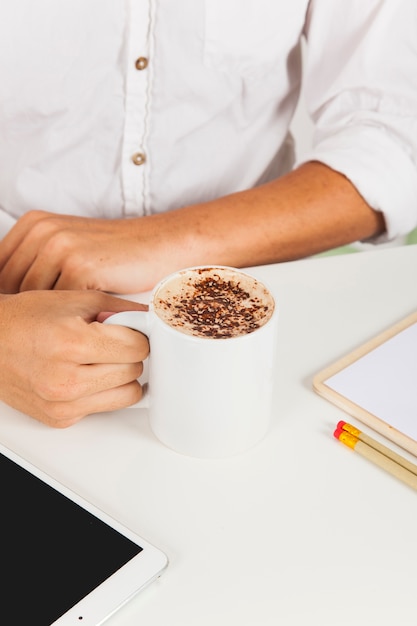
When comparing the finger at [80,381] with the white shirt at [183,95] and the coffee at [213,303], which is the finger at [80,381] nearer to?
the coffee at [213,303]

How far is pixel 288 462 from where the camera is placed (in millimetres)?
579

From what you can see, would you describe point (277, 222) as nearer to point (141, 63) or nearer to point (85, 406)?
point (141, 63)

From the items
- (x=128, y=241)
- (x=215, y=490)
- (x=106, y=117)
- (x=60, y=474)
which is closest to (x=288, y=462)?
(x=215, y=490)

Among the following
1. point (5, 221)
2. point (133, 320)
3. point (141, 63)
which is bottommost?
point (5, 221)

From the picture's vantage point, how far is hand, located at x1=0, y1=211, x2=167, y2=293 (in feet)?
2.49

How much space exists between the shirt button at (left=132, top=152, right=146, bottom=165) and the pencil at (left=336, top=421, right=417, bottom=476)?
0.51 meters

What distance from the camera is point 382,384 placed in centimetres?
65

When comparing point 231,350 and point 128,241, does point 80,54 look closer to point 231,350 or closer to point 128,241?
point 128,241

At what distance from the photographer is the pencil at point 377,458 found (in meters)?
0.56

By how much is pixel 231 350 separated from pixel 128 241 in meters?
0.31

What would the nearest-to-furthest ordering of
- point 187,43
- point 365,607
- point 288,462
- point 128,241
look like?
point 365,607
point 288,462
point 128,241
point 187,43

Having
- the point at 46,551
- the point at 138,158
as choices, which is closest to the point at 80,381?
the point at 46,551

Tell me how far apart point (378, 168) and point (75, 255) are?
380mm

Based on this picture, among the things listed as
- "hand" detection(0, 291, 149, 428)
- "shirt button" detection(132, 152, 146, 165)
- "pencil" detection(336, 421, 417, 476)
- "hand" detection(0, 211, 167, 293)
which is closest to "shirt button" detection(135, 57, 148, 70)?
"shirt button" detection(132, 152, 146, 165)
